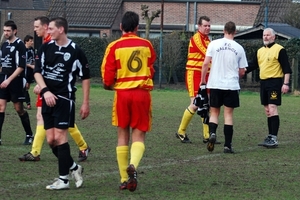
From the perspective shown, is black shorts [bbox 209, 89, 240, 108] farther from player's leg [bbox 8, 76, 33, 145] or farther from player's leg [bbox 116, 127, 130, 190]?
player's leg [bbox 116, 127, 130, 190]

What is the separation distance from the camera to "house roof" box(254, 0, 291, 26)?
147 ft

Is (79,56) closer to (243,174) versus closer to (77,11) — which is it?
(243,174)

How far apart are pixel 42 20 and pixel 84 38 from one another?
23397 mm

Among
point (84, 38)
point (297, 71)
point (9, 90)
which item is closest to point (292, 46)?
point (297, 71)

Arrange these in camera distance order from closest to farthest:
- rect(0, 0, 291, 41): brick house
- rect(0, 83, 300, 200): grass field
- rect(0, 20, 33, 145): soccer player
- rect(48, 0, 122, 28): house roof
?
rect(0, 83, 300, 200): grass field < rect(0, 20, 33, 145): soccer player < rect(0, 0, 291, 41): brick house < rect(48, 0, 122, 28): house roof

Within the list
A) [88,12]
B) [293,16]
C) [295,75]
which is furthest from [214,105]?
[88,12]

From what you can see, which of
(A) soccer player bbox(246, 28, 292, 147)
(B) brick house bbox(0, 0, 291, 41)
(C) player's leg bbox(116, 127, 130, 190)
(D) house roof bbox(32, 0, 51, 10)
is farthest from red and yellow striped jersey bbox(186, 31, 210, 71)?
(D) house roof bbox(32, 0, 51, 10)

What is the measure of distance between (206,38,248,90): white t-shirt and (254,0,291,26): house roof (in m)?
33.6

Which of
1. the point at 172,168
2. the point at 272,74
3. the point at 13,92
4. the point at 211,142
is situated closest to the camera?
the point at 172,168

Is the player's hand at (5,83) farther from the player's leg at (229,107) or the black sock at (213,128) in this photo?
the player's leg at (229,107)

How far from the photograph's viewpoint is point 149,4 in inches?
1766

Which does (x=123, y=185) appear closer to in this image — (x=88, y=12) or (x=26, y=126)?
(x=26, y=126)

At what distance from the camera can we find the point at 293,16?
42781 mm

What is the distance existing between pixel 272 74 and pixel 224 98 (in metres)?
1.32
